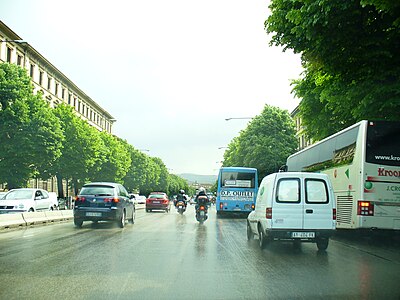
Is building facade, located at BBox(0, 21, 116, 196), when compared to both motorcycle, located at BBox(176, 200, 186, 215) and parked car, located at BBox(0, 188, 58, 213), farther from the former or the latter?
parked car, located at BBox(0, 188, 58, 213)

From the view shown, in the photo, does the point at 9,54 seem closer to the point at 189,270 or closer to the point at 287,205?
the point at 287,205

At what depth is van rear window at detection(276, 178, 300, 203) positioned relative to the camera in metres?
12.2

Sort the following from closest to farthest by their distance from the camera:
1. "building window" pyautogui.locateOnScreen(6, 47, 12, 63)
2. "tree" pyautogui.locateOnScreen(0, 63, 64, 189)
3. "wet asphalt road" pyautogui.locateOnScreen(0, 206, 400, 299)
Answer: "wet asphalt road" pyautogui.locateOnScreen(0, 206, 400, 299) < "tree" pyautogui.locateOnScreen(0, 63, 64, 189) < "building window" pyautogui.locateOnScreen(6, 47, 12, 63)

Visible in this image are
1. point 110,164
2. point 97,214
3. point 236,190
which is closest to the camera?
point 97,214

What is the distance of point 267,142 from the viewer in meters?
57.3

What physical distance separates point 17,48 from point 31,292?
176ft

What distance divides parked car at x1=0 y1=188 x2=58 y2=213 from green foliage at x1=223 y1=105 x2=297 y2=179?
32523mm

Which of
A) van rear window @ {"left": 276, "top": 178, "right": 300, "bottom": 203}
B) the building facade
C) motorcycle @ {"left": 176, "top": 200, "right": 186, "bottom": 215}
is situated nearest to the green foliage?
the building facade

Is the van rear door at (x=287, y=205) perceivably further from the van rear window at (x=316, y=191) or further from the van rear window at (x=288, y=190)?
the van rear window at (x=316, y=191)

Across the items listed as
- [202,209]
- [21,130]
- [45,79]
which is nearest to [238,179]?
[202,209]

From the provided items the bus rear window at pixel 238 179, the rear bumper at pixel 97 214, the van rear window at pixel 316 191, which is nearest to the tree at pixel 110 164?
the bus rear window at pixel 238 179

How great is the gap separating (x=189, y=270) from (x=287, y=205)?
405 cm

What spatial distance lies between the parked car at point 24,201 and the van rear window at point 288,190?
15199mm

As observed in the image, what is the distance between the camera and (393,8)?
10281mm
